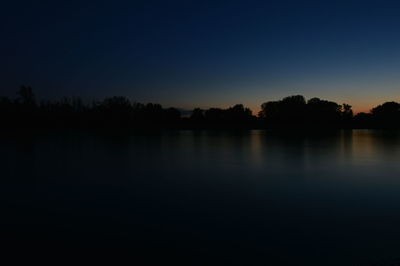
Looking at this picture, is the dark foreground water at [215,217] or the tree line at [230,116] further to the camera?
the tree line at [230,116]

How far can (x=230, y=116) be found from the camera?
633 feet

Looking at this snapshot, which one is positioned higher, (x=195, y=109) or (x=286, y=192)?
(x=195, y=109)

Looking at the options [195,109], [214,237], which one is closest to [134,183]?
[214,237]

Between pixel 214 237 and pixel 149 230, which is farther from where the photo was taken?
pixel 149 230

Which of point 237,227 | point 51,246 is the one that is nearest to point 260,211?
point 237,227

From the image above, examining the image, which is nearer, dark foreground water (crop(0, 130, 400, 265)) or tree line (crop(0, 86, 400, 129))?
dark foreground water (crop(0, 130, 400, 265))

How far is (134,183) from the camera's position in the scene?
20000mm

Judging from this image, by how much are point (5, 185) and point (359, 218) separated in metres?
20.5

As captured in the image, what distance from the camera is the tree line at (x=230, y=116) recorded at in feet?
601

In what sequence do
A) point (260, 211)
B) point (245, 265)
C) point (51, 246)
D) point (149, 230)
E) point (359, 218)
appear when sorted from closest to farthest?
point (245, 265)
point (51, 246)
point (149, 230)
point (359, 218)
point (260, 211)

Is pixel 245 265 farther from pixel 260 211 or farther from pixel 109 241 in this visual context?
pixel 260 211

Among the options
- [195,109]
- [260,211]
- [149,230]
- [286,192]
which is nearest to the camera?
[149,230]

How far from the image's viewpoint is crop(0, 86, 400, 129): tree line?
7215 inches

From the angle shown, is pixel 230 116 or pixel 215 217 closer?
pixel 215 217
